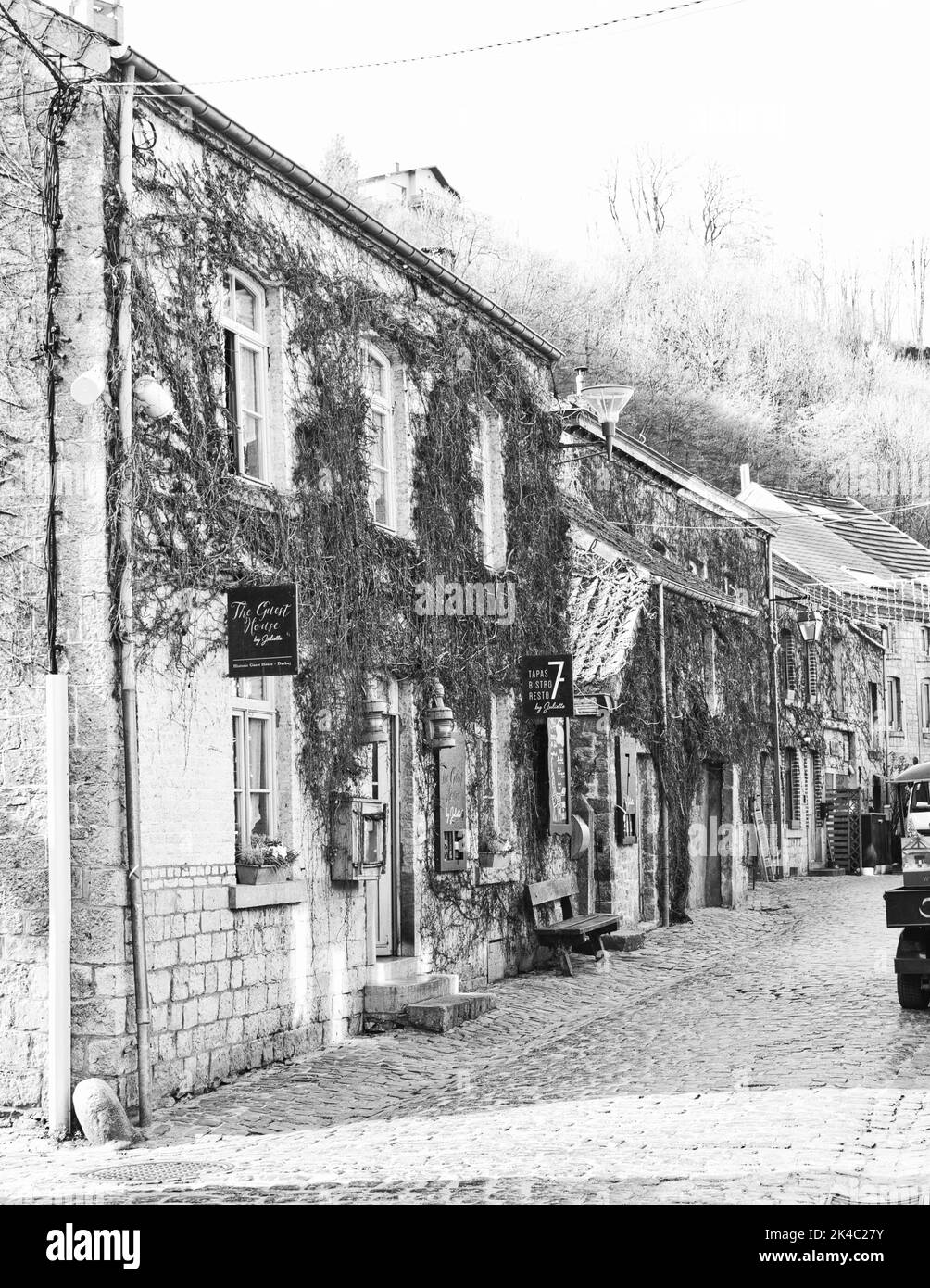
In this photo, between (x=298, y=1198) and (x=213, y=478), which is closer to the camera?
(x=298, y=1198)

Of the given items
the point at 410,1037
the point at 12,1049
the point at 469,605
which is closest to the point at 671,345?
the point at 469,605

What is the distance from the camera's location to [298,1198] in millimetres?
7230

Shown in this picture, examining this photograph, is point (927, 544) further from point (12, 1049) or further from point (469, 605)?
point (12, 1049)

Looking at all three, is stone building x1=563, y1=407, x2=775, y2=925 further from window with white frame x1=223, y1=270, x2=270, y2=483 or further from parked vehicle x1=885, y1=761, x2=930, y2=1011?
window with white frame x1=223, y1=270, x2=270, y2=483

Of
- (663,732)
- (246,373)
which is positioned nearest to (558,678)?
(246,373)

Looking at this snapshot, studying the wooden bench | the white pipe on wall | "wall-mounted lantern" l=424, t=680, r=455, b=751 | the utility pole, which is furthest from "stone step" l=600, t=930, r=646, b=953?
the utility pole

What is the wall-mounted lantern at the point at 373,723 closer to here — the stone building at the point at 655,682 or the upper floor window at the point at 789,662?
the stone building at the point at 655,682

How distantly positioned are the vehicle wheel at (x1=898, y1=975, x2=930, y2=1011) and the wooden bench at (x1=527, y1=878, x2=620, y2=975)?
13.6 ft

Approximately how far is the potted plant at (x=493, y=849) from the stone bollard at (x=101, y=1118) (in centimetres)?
679

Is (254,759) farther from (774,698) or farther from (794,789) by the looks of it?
(794,789)

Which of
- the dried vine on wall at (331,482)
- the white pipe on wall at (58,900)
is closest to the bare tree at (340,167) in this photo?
the dried vine on wall at (331,482)

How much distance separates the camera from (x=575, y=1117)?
9.12 metres
